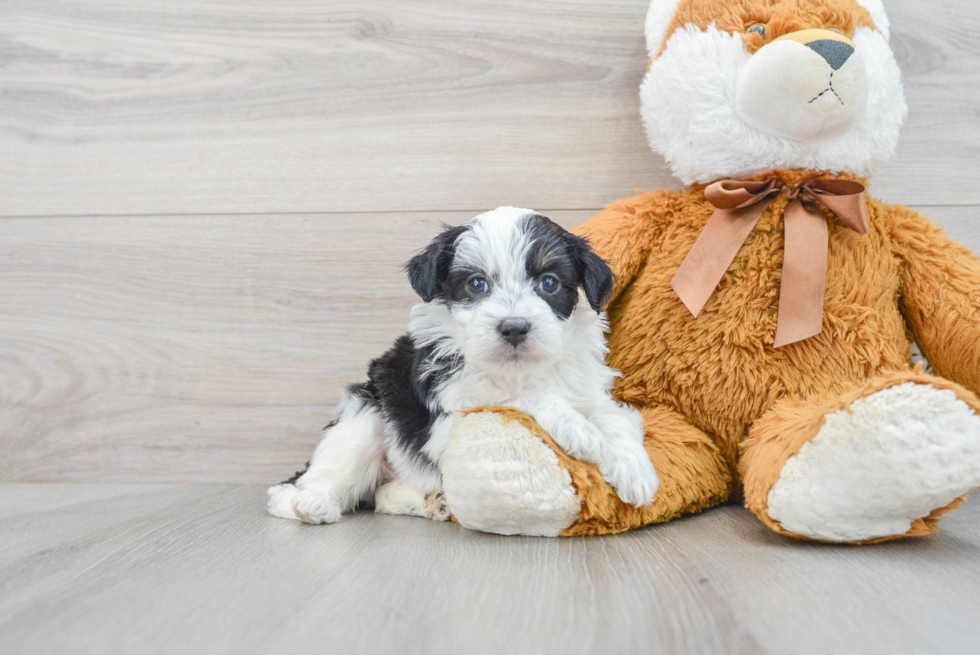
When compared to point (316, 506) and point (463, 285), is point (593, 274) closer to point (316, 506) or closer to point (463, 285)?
point (463, 285)

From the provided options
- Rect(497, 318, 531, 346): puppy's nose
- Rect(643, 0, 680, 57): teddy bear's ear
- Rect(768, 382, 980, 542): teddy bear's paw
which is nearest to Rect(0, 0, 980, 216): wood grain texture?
Rect(643, 0, 680, 57): teddy bear's ear

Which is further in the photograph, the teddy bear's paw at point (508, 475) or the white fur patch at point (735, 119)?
the white fur patch at point (735, 119)

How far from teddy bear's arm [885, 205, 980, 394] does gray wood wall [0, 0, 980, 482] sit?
0.41 meters

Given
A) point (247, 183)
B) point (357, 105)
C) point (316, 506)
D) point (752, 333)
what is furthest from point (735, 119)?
point (247, 183)

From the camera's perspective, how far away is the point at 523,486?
1.19 metres

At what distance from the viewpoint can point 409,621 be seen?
876mm

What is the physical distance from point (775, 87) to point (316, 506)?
4.05 ft

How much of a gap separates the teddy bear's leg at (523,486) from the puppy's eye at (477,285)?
237 millimetres

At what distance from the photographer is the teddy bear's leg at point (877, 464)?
1.02m

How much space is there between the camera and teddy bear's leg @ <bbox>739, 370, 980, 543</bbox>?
1.02 meters

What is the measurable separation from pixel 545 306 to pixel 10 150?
169 cm

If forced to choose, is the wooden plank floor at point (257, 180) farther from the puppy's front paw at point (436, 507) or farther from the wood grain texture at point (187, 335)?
the puppy's front paw at point (436, 507)

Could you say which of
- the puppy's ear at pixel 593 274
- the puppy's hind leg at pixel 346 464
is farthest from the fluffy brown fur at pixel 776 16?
the puppy's hind leg at pixel 346 464

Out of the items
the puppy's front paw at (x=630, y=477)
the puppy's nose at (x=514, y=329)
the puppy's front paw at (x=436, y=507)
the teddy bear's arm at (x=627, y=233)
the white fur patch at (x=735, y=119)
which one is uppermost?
the white fur patch at (x=735, y=119)
